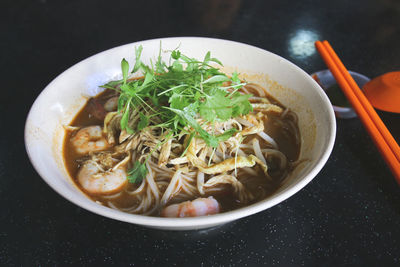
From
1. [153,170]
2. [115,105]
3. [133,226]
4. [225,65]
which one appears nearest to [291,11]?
[225,65]

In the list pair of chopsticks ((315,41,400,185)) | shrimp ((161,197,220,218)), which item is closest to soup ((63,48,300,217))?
shrimp ((161,197,220,218))

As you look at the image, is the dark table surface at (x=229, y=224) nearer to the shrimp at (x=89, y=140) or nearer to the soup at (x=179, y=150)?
the soup at (x=179, y=150)

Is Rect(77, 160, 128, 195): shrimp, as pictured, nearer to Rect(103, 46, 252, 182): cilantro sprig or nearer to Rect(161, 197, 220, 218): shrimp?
Rect(103, 46, 252, 182): cilantro sprig

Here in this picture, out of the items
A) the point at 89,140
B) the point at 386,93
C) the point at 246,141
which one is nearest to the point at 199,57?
the point at 246,141

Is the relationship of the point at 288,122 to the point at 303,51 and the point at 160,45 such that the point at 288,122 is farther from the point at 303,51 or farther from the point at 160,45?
the point at 303,51

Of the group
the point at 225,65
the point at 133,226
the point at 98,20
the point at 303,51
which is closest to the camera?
the point at 133,226
